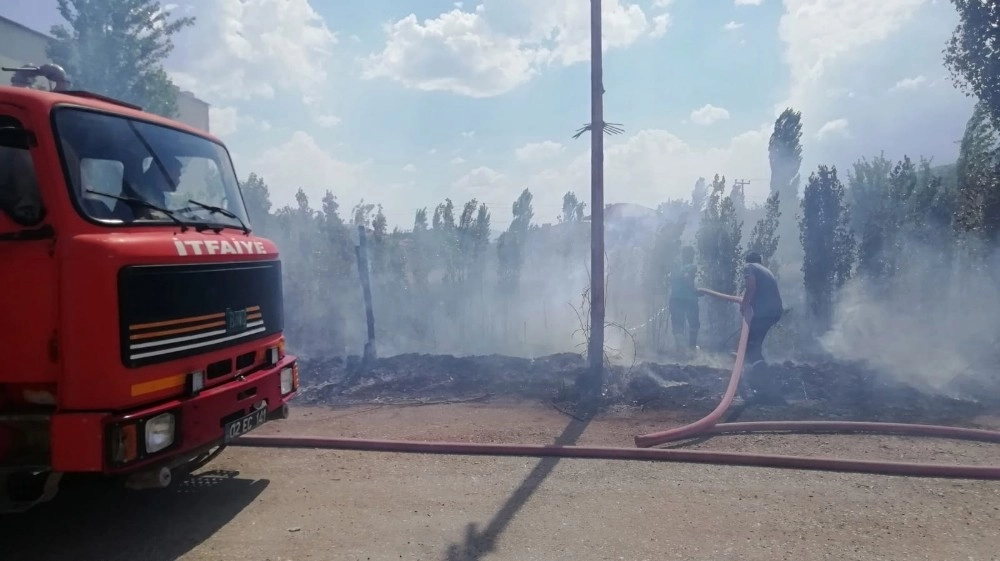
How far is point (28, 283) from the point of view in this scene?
3473 millimetres

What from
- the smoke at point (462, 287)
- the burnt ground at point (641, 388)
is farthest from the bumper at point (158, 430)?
the smoke at point (462, 287)

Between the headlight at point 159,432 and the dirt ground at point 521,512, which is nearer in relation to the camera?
the headlight at point 159,432

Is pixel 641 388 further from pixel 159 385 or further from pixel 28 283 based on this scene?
pixel 28 283

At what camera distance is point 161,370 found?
3770 mm

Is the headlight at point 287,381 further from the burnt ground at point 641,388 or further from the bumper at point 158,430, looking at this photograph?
the burnt ground at point 641,388

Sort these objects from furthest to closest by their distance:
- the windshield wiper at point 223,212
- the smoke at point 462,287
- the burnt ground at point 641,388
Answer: the smoke at point 462,287, the burnt ground at point 641,388, the windshield wiper at point 223,212

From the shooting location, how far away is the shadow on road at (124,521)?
13.1 feet

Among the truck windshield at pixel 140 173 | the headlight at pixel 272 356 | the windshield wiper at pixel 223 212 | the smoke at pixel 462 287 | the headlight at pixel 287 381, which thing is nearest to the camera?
the truck windshield at pixel 140 173

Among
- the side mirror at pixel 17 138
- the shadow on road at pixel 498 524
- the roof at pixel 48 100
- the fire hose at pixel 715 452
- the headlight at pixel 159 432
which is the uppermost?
the roof at pixel 48 100

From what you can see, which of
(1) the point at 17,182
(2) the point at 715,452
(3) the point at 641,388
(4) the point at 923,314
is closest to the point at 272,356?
(1) the point at 17,182

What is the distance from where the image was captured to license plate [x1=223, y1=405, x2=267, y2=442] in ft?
14.0

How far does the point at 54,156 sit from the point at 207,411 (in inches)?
68.4

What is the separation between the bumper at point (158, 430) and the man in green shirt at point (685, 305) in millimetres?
9658

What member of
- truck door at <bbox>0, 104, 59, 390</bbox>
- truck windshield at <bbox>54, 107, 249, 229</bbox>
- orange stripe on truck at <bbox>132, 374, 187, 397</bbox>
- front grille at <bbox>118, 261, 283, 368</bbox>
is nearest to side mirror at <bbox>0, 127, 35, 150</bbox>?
truck door at <bbox>0, 104, 59, 390</bbox>
